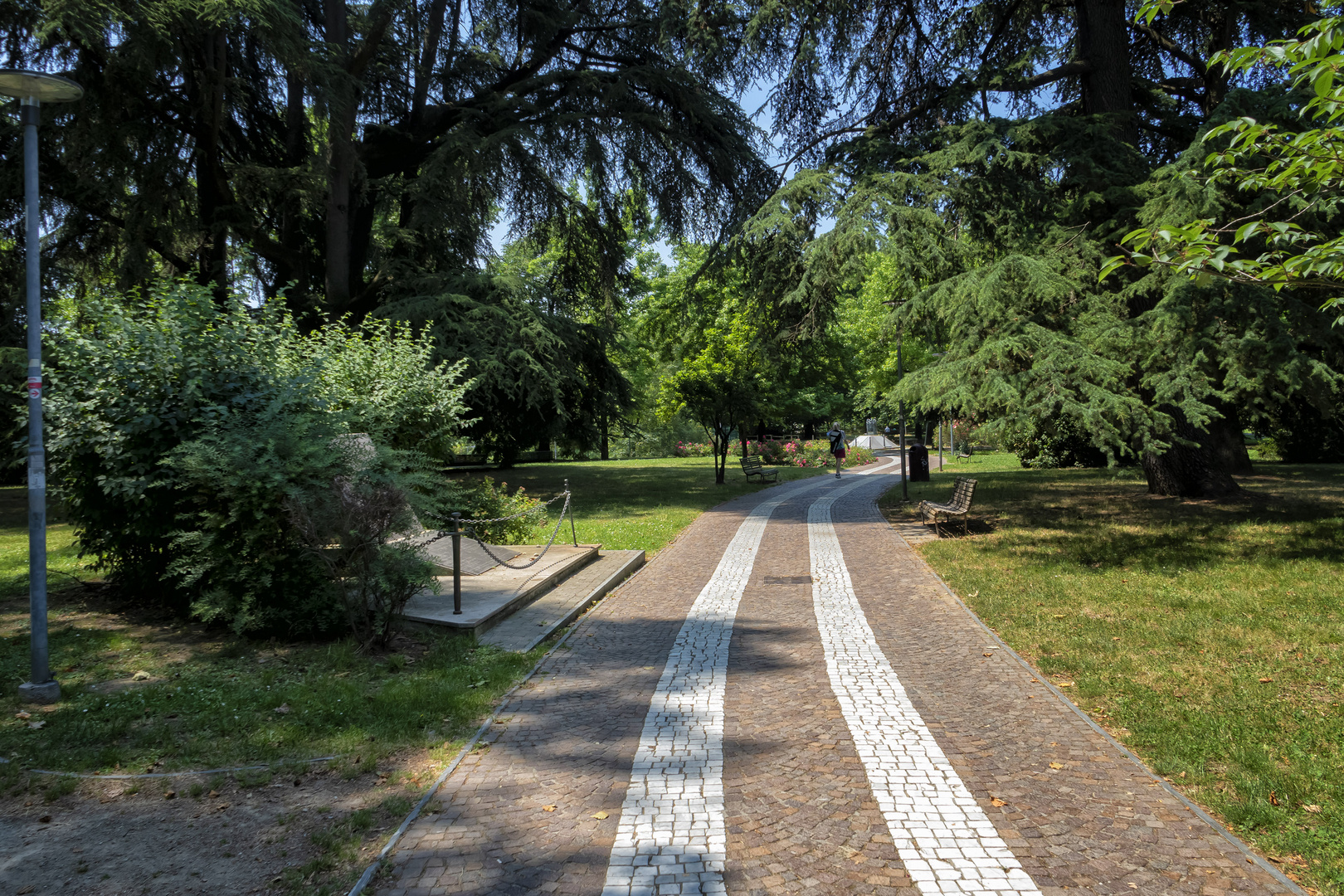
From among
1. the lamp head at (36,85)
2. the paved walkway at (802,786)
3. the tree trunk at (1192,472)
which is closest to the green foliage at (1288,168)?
the paved walkway at (802,786)

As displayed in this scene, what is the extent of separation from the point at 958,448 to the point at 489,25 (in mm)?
37206

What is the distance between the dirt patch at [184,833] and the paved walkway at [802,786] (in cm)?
45

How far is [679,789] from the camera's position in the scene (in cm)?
407

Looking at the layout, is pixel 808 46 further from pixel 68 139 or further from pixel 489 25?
pixel 68 139

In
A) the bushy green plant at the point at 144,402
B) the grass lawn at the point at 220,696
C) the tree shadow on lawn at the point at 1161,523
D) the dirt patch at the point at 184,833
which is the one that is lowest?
the dirt patch at the point at 184,833

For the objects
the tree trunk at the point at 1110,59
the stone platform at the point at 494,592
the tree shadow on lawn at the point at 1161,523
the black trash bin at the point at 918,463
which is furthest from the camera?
the black trash bin at the point at 918,463

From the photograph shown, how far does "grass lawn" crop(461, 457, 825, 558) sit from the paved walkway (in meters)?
6.53

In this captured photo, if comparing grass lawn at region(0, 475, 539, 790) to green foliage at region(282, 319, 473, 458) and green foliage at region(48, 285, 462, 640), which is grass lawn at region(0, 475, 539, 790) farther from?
green foliage at region(282, 319, 473, 458)

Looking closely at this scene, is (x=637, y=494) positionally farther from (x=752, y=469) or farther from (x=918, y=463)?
(x=918, y=463)

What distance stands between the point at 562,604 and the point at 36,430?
487cm

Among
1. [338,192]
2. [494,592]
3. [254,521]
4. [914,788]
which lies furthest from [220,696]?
[338,192]

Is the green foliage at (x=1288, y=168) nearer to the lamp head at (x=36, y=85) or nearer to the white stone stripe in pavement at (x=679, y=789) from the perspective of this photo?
the white stone stripe in pavement at (x=679, y=789)

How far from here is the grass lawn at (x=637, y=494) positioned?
567 inches

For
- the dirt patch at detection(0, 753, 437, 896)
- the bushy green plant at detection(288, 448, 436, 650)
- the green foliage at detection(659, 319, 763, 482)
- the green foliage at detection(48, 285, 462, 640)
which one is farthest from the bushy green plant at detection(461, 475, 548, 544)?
the green foliage at detection(659, 319, 763, 482)
